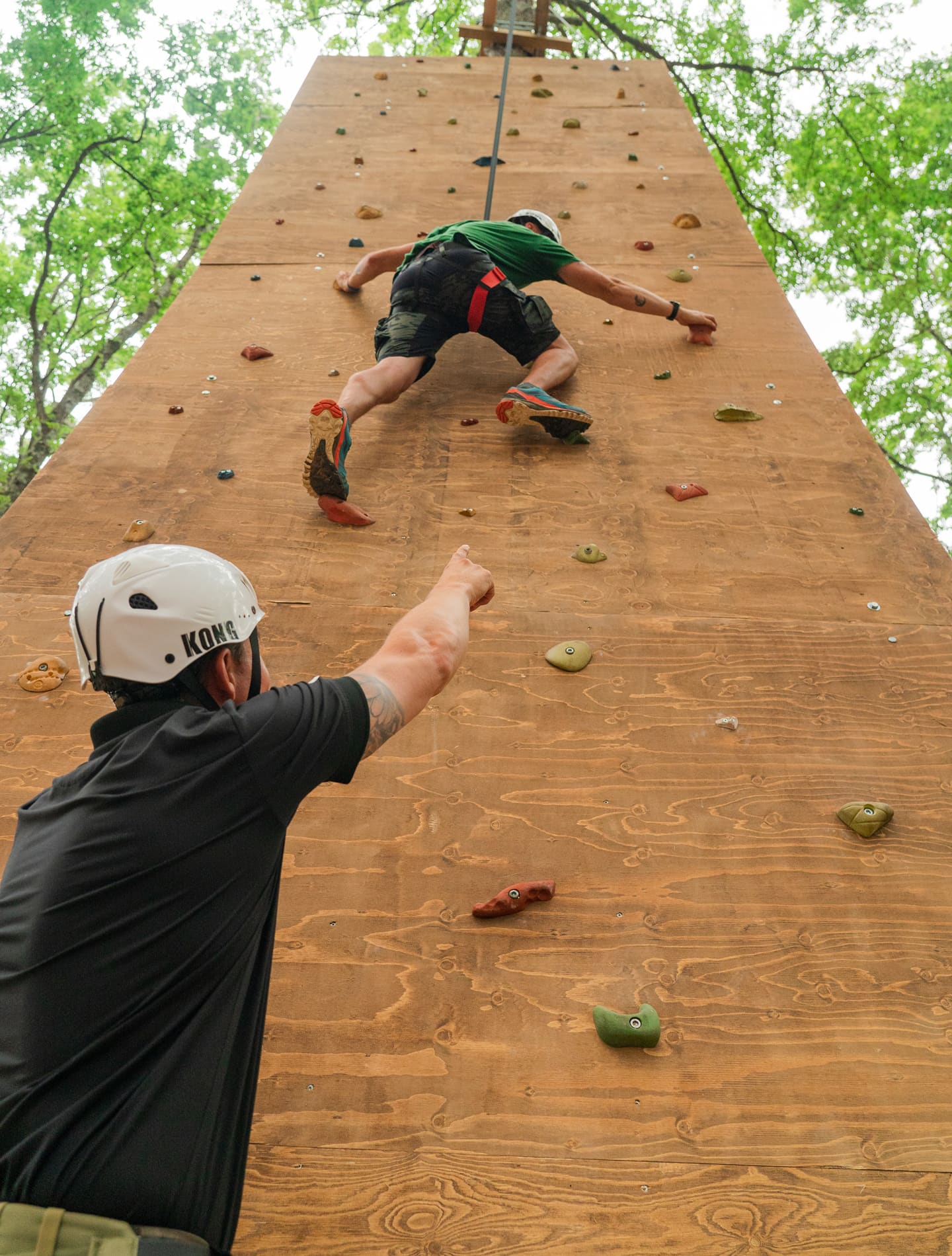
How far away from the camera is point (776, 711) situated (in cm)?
212

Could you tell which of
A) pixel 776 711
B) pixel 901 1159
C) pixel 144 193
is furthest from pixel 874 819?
pixel 144 193

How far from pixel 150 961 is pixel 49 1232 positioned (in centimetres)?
25

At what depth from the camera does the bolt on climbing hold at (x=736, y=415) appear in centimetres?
305

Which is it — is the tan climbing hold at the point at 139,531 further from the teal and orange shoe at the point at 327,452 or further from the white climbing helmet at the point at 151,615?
the white climbing helmet at the point at 151,615

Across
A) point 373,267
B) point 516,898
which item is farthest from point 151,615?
point 373,267

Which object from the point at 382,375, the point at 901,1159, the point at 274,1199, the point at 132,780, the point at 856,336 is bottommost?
the point at 856,336

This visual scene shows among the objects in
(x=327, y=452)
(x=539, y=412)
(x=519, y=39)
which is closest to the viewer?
(x=327, y=452)

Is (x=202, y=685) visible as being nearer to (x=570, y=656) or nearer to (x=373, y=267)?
(x=570, y=656)

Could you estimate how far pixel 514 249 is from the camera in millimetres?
3260

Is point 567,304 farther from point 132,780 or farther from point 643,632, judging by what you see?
point 132,780

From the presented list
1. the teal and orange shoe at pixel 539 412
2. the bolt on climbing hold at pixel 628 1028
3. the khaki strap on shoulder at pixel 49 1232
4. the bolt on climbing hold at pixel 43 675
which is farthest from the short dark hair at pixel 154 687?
the teal and orange shoe at pixel 539 412

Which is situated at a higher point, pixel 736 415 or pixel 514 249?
pixel 514 249

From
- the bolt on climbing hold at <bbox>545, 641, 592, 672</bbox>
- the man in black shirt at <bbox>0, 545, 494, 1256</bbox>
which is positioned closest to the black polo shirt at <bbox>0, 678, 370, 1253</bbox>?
the man in black shirt at <bbox>0, 545, 494, 1256</bbox>

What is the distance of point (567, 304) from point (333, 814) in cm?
257
